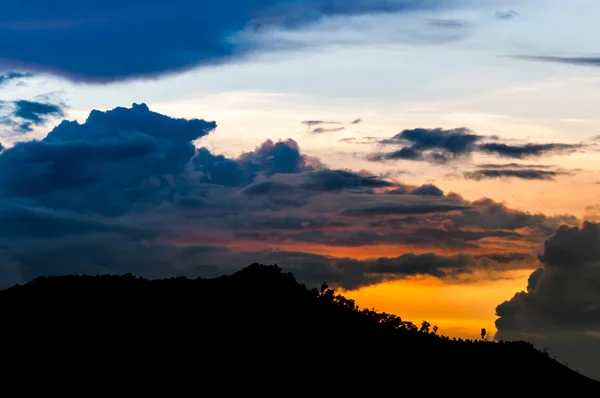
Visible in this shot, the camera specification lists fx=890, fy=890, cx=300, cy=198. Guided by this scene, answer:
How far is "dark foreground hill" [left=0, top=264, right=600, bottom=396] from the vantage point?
75.9 meters

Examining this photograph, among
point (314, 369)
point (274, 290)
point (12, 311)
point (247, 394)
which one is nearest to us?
point (247, 394)

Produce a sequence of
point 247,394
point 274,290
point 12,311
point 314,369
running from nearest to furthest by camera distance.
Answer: point 247,394, point 314,369, point 12,311, point 274,290

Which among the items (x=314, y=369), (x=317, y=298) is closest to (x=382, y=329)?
(x=317, y=298)

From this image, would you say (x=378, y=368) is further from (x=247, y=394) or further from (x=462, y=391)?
(x=247, y=394)

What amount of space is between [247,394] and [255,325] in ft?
34.4

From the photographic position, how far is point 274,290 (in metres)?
91.2

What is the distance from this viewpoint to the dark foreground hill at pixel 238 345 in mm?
75938

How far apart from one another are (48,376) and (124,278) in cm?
2086

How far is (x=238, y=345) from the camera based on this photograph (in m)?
79.9

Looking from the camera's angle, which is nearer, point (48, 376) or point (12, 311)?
point (48, 376)

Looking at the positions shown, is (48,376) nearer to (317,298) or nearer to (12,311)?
(12,311)

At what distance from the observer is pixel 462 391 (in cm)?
8444

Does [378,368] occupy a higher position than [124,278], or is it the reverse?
[124,278]

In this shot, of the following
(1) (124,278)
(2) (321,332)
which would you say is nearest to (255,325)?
(2) (321,332)
